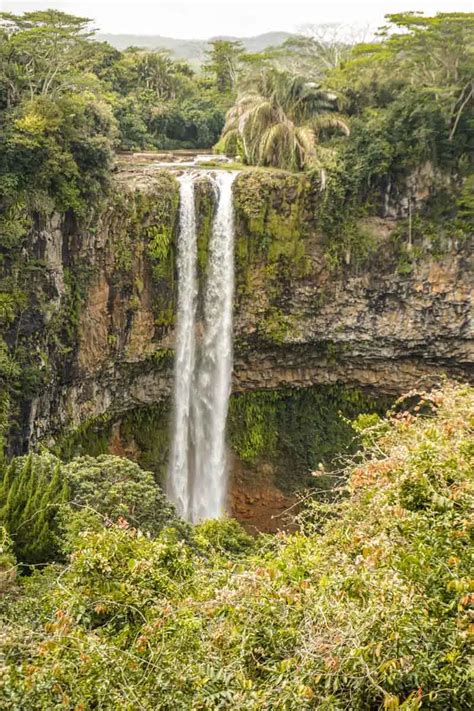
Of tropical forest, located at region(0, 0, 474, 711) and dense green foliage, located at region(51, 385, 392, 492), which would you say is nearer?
tropical forest, located at region(0, 0, 474, 711)

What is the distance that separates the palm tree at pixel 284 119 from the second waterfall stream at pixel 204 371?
5.85ft

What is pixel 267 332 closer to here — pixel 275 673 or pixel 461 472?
pixel 461 472

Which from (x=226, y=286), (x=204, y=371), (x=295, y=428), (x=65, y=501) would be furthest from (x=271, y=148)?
(x=65, y=501)

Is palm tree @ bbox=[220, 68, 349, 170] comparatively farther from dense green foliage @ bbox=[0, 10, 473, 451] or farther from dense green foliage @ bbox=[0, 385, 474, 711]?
dense green foliage @ bbox=[0, 385, 474, 711]

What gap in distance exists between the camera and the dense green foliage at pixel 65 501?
9.13 m

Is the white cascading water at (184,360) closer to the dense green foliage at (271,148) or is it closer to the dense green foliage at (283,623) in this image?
the dense green foliage at (271,148)

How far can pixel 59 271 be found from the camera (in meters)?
14.7

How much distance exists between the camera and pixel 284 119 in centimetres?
1806

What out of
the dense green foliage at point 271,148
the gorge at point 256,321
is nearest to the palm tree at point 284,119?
the dense green foliage at point 271,148

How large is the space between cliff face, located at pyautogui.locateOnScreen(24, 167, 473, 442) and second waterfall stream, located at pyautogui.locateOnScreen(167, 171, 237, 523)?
11.3 inches

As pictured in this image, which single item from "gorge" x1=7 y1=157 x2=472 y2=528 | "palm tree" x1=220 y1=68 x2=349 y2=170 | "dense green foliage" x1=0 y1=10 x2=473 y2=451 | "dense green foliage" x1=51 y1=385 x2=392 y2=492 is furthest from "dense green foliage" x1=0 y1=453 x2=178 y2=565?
"palm tree" x1=220 y1=68 x2=349 y2=170

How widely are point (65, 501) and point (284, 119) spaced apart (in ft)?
42.4

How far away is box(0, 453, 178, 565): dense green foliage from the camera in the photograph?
30.0 feet

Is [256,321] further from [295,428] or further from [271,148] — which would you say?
[271,148]
